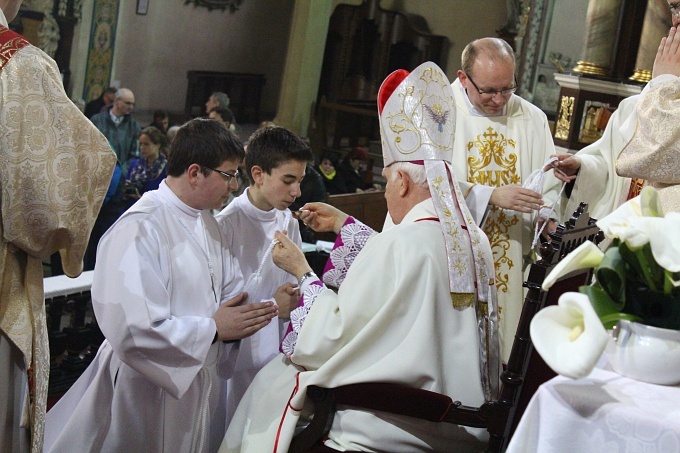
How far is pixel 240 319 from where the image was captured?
10.2ft

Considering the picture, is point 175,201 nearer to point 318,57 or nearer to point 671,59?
point 671,59

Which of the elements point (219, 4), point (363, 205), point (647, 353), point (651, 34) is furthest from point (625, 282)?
point (219, 4)

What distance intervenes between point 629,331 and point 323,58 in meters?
13.6

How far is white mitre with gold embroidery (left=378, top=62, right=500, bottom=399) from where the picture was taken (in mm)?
2752

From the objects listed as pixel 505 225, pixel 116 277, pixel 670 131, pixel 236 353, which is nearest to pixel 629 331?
pixel 670 131

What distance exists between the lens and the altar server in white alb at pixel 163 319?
2984 mm

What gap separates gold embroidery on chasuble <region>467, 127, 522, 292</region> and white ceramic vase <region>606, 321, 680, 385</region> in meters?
2.35

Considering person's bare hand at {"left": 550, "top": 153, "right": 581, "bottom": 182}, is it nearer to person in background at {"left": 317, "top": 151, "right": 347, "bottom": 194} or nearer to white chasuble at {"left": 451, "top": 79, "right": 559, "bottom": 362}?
white chasuble at {"left": 451, "top": 79, "right": 559, "bottom": 362}

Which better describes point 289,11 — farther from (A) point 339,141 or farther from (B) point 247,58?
(A) point 339,141

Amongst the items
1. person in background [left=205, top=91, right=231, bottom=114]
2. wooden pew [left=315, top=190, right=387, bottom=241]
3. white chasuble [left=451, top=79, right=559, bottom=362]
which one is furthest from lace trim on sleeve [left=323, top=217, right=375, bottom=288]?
person in background [left=205, top=91, right=231, bottom=114]

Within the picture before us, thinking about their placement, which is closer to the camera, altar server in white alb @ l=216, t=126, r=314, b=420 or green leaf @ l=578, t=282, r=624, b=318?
green leaf @ l=578, t=282, r=624, b=318

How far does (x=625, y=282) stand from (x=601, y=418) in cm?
26

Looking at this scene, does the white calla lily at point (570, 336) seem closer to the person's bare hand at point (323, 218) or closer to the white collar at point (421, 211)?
the white collar at point (421, 211)

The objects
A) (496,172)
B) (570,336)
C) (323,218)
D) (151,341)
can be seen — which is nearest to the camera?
(570,336)
